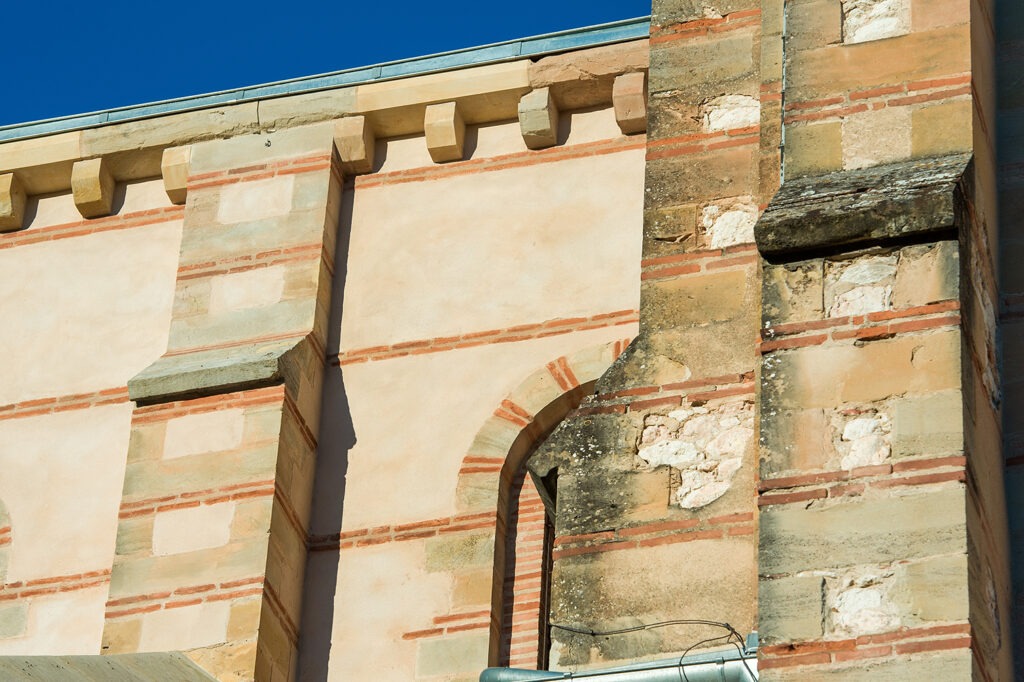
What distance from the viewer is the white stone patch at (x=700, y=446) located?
845cm

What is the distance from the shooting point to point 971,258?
802cm

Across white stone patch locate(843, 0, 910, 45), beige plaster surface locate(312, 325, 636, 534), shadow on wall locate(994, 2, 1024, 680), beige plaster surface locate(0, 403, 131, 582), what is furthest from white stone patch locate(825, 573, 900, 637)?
beige plaster surface locate(0, 403, 131, 582)

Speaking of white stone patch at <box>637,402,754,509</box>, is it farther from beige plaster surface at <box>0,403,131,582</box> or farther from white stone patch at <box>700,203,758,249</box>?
beige plaster surface at <box>0,403,131,582</box>

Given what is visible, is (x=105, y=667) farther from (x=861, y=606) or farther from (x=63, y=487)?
(x=861, y=606)

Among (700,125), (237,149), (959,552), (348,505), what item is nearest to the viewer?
(959,552)

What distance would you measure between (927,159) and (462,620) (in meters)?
3.88

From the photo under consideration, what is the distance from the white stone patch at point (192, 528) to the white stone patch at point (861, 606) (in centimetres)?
492

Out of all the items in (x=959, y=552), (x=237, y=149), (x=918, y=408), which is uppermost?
(x=237, y=149)

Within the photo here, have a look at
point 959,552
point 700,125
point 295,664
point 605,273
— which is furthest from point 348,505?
point 959,552

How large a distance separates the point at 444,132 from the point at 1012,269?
4.74 metres

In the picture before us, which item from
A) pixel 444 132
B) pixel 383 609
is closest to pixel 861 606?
pixel 383 609

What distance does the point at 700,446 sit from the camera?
8.59m

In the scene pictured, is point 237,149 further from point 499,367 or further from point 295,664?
point 295,664

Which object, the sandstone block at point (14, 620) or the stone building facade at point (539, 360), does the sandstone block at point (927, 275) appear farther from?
the sandstone block at point (14, 620)
